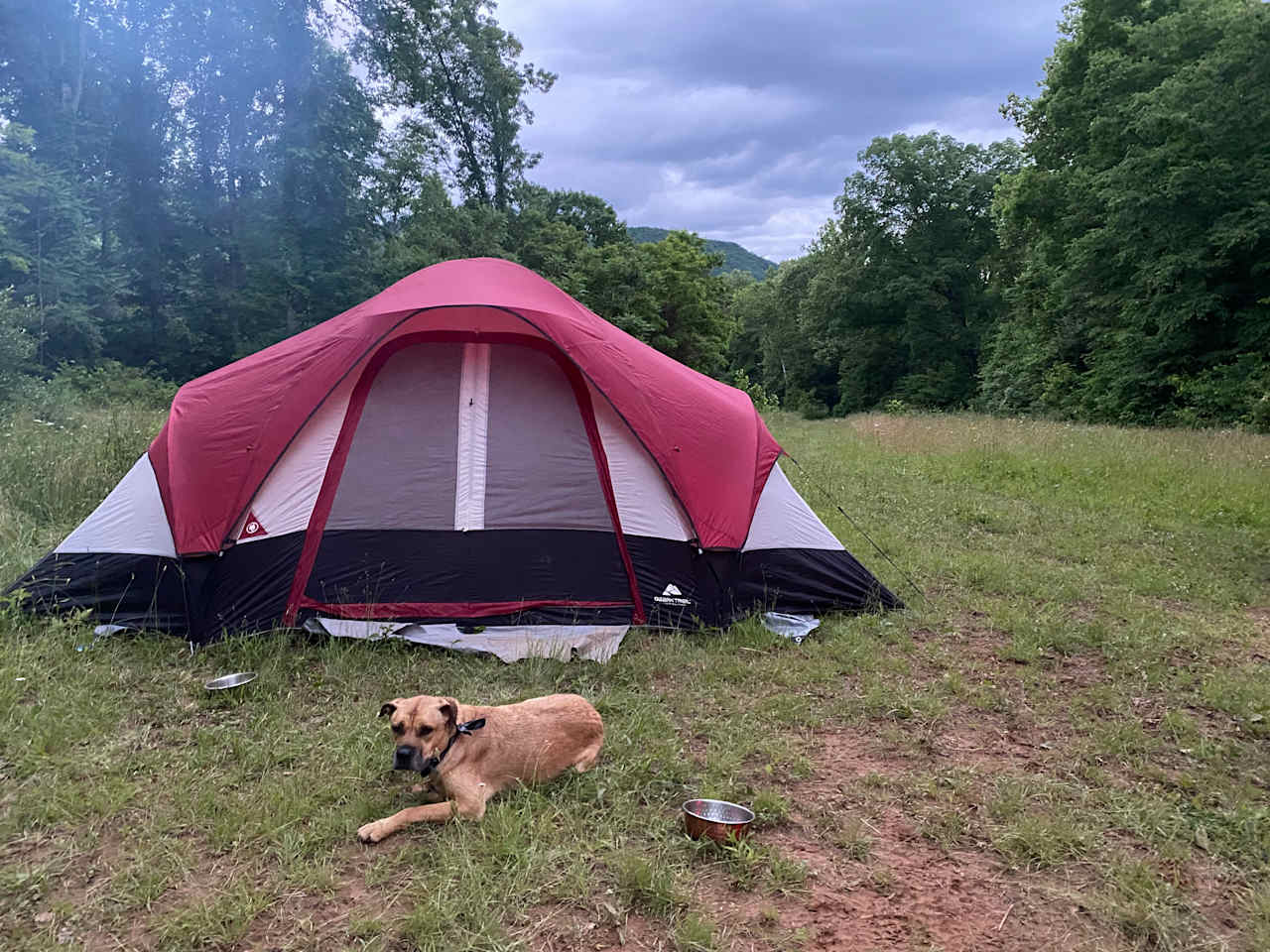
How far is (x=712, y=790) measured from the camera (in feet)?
9.61

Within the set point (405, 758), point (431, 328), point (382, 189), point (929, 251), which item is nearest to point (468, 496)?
point (431, 328)

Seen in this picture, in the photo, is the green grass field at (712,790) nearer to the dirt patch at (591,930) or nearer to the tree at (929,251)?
the dirt patch at (591,930)

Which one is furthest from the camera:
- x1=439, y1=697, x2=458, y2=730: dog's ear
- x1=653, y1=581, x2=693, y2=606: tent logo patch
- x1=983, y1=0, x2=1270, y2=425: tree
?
x1=983, y1=0, x2=1270, y2=425: tree

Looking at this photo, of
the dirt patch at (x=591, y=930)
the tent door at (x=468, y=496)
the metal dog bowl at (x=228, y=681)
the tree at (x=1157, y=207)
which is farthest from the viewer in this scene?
the tree at (x=1157, y=207)

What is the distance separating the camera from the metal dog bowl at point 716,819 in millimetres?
2568

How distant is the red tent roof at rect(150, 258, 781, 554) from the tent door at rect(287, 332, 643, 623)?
9.7 inches

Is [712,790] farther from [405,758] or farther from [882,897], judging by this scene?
[405,758]

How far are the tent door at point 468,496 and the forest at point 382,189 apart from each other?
8.95 metres

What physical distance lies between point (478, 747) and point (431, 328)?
2.71 metres

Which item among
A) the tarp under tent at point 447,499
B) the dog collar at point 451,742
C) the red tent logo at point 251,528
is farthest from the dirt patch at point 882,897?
the red tent logo at point 251,528

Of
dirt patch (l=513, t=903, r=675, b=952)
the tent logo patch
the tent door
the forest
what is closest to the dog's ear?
dirt patch (l=513, t=903, r=675, b=952)

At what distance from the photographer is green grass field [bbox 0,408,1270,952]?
7.37ft

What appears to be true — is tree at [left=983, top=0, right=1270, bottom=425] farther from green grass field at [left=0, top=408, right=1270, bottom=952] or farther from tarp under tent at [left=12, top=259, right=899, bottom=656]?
tarp under tent at [left=12, top=259, right=899, bottom=656]

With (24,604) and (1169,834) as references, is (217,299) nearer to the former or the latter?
(24,604)
